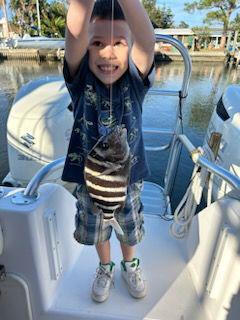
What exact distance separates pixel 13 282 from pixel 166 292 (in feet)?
2.64

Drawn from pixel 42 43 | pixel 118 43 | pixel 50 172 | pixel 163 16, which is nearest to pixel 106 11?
pixel 118 43

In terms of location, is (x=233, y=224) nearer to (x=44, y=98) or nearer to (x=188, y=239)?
(x=188, y=239)

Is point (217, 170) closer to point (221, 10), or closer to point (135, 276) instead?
point (135, 276)

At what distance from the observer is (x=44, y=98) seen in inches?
124

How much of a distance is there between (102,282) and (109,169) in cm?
81

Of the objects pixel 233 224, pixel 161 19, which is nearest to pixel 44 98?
pixel 233 224

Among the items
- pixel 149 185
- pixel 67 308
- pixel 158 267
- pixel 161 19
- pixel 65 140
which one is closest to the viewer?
pixel 67 308

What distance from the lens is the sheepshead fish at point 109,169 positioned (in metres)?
0.97

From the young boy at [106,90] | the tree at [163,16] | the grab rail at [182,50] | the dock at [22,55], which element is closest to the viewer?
the young boy at [106,90]

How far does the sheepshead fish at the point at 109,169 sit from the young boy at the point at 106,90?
237mm

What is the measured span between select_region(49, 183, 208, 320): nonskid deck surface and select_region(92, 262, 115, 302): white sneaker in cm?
4

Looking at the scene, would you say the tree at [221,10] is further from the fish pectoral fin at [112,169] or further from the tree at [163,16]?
the fish pectoral fin at [112,169]

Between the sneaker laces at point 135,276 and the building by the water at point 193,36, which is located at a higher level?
the sneaker laces at point 135,276

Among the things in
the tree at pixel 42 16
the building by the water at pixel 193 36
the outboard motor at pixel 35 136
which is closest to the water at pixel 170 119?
the outboard motor at pixel 35 136
